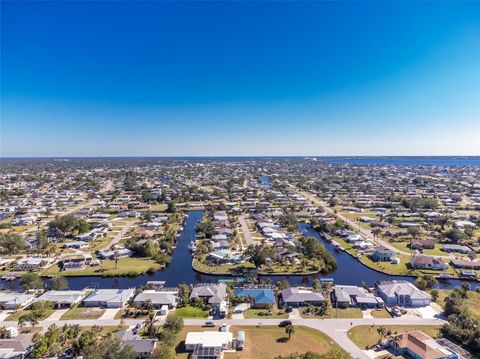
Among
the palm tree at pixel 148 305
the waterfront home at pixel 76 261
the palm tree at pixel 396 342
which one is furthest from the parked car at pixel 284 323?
the waterfront home at pixel 76 261

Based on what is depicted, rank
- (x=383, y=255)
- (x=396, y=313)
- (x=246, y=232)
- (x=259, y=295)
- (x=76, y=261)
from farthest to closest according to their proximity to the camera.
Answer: (x=246, y=232) → (x=383, y=255) → (x=76, y=261) → (x=259, y=295) → (x=396, y=313)

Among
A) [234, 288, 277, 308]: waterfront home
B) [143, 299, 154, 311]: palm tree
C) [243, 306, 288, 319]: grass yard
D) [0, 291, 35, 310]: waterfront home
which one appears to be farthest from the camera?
[234, 288, 277, 308]: waterfront home

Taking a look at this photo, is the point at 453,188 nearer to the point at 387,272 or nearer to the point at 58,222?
the point at 387,272

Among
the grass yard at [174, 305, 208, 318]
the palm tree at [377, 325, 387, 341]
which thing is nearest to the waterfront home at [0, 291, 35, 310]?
the grass yard at [174, 305, 208, 318]

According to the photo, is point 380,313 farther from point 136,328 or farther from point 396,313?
point 136,328

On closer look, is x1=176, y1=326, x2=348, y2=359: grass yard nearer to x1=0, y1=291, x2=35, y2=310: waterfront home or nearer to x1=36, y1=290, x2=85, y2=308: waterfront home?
x1=36, y1=290, x2=85, y2=308: waterfront home

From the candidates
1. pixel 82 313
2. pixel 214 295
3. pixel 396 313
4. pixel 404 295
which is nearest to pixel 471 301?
pixel 404 295

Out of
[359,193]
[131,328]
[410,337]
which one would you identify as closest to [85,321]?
[131,328]
